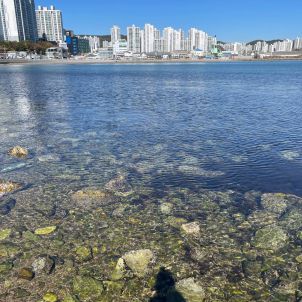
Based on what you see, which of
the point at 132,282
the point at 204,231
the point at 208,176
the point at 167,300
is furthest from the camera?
the point at 208,176

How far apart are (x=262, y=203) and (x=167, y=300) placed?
6.63 m

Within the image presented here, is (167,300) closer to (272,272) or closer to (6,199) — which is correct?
(272,272)

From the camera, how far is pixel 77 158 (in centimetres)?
1831

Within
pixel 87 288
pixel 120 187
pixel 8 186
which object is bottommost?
pixel 120 187

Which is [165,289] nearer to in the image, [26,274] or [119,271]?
[119,271]

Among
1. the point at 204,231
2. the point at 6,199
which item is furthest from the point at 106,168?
the point at 204,231

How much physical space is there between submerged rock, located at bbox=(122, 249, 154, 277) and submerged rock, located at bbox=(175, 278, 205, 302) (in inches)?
43.2

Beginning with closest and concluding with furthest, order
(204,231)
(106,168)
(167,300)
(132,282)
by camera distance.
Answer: (167,300) < (132,282) < (204,231) < (106,168)

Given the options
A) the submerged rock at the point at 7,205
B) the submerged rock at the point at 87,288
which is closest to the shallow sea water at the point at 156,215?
the submerged rock at the point at 87,288

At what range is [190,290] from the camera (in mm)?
7965

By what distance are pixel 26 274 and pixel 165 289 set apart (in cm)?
383

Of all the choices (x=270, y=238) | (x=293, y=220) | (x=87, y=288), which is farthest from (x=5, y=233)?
(x=293, y=220)

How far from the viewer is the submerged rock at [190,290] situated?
7738 millimetres

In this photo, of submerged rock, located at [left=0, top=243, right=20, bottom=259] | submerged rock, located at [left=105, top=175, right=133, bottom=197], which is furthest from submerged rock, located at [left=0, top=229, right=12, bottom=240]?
submerged rock, located at [left=105, top=175, right=133, bottom=197]
